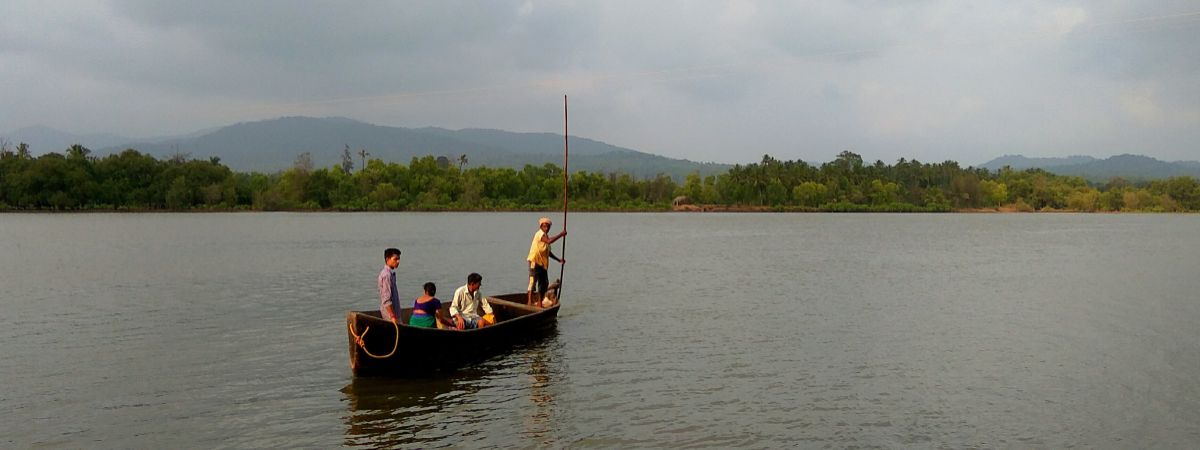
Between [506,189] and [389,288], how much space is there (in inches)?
5237

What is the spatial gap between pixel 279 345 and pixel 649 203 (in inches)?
5425

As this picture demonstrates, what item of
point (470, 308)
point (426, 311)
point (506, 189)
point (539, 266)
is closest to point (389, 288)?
point (426, 311)

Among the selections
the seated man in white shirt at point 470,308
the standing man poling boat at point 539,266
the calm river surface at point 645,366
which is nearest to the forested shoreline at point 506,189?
the calm river surface at point 645,366

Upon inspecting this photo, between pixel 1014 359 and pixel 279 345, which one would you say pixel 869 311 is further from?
pixel 279 345

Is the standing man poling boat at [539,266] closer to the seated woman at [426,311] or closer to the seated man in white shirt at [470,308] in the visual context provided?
the seated man in white shirt at [470,308]

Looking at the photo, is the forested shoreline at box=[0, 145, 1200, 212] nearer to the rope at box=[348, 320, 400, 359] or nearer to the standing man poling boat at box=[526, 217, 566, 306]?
the standing man poling boat at box=[526, 217, 566, 306]

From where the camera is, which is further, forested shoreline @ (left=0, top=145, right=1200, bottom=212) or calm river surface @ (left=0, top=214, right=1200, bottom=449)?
forested shoreline @ (left=0, top=145, right=1200, bottom=212)

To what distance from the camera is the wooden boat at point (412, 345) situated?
40.9ft

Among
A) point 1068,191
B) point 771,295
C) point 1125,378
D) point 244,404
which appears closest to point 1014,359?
point 1125,378

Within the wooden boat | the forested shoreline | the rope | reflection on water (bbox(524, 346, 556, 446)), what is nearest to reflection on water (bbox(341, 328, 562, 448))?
reflection on water (bbox(524, 346, 556, 446))

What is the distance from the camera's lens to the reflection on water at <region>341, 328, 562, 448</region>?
1020 cm

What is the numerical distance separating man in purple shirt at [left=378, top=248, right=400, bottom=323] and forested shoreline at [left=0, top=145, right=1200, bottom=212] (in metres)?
118

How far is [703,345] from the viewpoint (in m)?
16.6

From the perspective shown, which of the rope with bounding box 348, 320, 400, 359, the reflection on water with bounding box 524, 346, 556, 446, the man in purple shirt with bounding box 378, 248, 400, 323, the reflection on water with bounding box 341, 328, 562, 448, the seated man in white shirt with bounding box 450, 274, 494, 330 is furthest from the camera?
the seated man in white shirt with bounding box 450, 274, 494, 330
